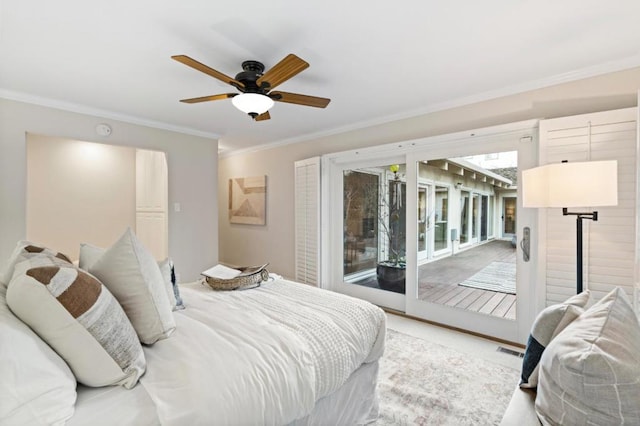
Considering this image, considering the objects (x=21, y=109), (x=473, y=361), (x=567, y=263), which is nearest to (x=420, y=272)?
(x=473, y=361)

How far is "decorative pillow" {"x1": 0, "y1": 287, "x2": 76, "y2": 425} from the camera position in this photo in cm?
77

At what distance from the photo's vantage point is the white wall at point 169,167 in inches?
118

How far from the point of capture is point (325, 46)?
214 centimetres

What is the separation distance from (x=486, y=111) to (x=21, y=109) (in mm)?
4683

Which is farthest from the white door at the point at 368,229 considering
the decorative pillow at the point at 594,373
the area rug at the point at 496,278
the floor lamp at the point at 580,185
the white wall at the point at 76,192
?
the white wall at the point at 76,192

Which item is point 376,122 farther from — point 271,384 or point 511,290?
point 271,384

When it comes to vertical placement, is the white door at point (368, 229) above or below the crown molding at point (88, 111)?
below

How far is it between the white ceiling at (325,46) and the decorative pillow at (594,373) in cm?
172

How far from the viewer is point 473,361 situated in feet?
8.21

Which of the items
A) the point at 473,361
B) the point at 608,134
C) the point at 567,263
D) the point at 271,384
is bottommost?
the point at 473,361

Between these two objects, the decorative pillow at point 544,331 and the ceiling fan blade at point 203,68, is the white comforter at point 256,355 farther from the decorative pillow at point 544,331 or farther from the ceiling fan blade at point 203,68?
the ceiling fan blade at point 203,68

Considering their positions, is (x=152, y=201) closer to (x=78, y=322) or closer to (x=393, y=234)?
(x=393, y=234)

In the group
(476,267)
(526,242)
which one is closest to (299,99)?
(526,242)

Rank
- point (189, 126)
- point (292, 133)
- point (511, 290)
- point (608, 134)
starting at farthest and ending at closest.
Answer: point (292, 133) < point (189, 126) < point (511, 290) < point (608, 134)
